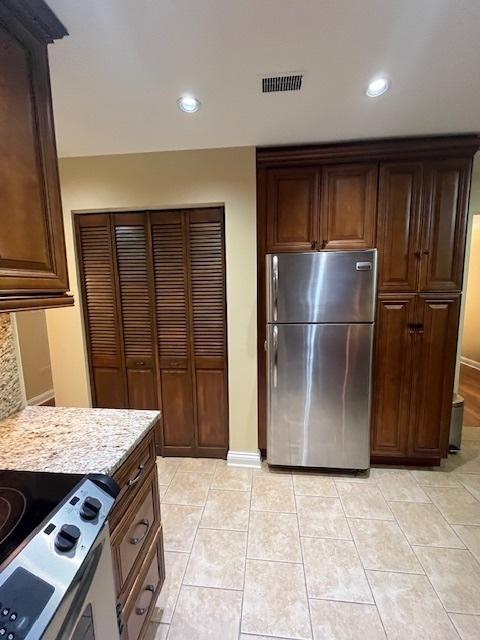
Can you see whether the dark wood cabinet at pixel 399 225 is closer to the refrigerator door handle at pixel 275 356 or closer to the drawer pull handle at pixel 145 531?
the refrigerator door handle at pixel 275 356

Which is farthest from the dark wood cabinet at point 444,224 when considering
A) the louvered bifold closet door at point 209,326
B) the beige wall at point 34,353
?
the beige wall at point 34,353

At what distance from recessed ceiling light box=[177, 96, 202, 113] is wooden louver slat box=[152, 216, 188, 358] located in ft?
2.57

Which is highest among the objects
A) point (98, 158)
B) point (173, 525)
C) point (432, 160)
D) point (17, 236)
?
point (98, 158)

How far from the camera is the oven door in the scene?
2.07 feet

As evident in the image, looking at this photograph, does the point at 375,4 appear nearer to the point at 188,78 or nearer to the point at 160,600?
the point at 188,78

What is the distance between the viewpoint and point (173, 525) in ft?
6.09

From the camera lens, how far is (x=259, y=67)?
134 centimetres

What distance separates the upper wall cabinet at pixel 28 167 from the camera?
0.94m

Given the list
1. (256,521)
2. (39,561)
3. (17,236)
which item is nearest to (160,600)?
(256,521)

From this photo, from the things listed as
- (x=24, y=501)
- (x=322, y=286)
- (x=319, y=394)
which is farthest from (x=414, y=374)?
(x=24, y=501)

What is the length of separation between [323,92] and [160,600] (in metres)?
2.64

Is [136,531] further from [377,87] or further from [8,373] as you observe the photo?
[377,87]

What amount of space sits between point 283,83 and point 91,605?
2.10m

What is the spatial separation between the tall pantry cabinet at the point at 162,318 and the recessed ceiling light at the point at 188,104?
0.72 m
